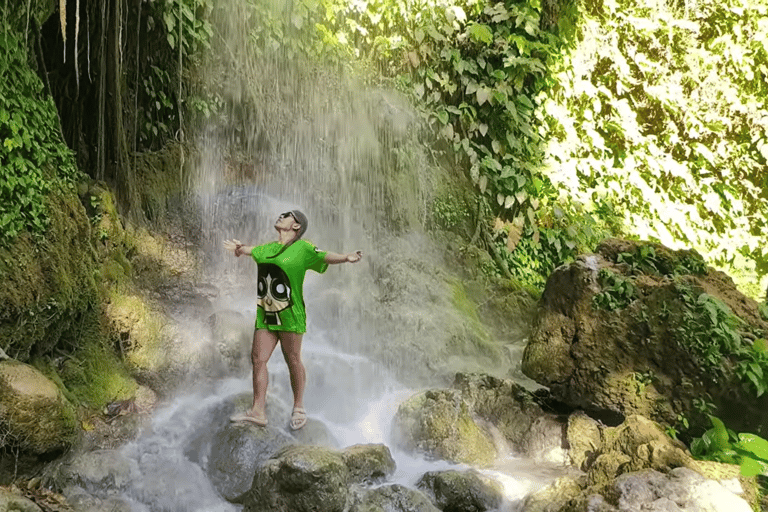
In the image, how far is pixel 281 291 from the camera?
466 centimetres

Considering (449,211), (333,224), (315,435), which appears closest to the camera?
(315,435)

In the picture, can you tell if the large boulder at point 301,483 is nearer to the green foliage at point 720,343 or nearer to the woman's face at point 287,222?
the woman's face at point 287,222

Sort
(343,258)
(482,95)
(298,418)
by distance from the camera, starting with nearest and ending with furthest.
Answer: (343,258) < (298,418) < (482,95)

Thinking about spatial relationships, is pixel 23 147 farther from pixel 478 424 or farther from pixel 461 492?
pixel 478 424

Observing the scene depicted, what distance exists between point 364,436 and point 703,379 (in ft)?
9.75

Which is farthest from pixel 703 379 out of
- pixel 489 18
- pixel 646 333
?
pixel 489 18

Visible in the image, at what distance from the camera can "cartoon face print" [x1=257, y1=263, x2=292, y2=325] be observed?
15.2ft

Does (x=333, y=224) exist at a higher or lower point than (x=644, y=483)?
higher

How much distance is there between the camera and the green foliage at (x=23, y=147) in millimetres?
4496

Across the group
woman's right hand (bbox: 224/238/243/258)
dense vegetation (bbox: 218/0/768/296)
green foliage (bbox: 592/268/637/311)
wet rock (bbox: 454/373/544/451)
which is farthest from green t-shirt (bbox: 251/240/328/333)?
dense vegetation (bbox: 218/0/768/296)

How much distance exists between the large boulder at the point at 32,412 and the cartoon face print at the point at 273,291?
1.55 meters

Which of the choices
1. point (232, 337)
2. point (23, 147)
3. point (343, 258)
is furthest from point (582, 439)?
point (23, 147)

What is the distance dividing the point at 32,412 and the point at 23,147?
2.06 meters

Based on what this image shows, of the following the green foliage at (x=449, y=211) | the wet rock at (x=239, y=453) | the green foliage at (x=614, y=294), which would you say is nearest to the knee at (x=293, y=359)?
the wet rock at (x=239, y=453)
